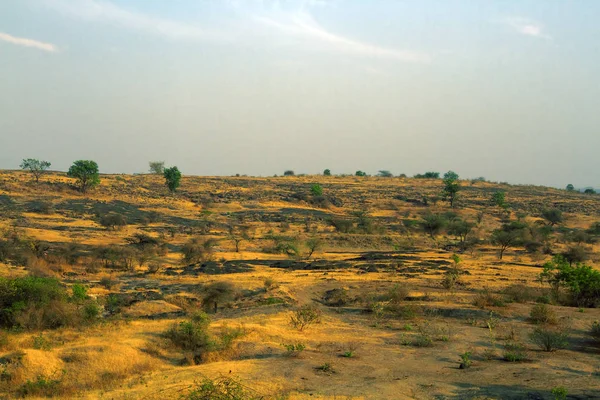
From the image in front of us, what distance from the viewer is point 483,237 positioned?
155 feet

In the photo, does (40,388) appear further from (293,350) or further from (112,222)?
(112,222)

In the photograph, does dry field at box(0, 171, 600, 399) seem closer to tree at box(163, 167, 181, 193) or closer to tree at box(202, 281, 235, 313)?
tree at box(202, 281, 235, 313)

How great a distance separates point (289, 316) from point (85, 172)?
173 feet

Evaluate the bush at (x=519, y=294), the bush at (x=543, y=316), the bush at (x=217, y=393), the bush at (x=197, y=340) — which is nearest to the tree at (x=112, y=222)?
the bush at (x=197, y=340)

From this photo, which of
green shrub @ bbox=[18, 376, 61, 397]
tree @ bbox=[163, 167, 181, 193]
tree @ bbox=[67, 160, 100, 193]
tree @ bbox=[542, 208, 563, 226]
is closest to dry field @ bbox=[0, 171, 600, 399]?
green shrub @ bbox=[18, 376, 61, 397]

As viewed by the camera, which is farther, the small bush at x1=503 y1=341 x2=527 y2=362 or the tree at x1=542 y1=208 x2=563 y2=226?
the tree at x1=542 y1=208 x2=563 y2=226

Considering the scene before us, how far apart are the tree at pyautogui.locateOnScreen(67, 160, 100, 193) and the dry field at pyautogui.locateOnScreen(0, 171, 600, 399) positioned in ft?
47.7

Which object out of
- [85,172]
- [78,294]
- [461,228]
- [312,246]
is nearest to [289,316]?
[78,294]

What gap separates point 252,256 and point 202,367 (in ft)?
74.0

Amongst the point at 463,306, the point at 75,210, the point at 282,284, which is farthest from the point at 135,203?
the point at 463,306

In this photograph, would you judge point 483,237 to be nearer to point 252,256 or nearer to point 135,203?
point 252,256

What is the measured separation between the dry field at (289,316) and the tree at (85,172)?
14.5 m

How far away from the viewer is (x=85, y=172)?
203 feet

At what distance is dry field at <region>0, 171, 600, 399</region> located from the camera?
10.7 meters
